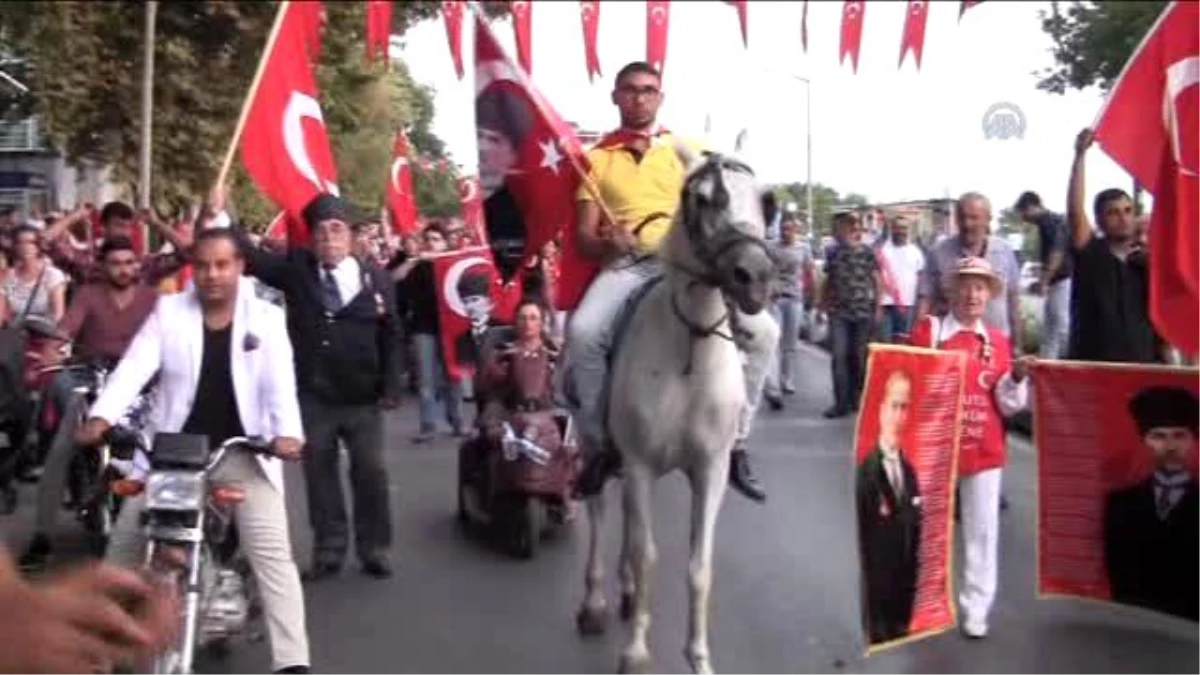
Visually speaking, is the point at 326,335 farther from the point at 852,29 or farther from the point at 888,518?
the point at 852,29

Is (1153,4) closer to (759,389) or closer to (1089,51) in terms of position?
(1089,51)

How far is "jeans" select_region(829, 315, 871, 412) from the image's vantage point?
1664 centimetres

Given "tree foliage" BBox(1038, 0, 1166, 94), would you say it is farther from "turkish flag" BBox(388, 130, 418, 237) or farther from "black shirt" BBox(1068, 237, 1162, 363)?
"black shirt" BBox(1068, 237, 1162, 363)

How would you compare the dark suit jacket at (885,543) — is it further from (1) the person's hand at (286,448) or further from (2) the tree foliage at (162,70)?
(2) the tree foliage at (162,70)

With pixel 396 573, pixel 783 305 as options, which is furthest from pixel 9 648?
pixel 783 305

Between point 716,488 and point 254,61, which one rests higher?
point 254,61

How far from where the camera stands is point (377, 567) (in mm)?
9719

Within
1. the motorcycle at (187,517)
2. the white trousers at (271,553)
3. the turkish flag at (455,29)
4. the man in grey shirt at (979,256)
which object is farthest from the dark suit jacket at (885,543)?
the turkish flag at (455,29)

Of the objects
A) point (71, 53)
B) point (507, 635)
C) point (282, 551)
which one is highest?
point (71, 53)

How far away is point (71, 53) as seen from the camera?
2706 cm

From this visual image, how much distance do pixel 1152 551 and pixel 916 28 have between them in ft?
35.7

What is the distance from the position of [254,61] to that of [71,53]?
387 centimetres

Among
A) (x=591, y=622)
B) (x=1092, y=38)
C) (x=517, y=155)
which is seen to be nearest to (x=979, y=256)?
(x=517, y=155)

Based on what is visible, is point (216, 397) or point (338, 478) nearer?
point (216, 397)
